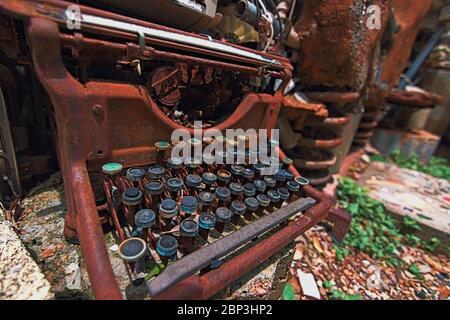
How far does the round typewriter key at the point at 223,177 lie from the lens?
117 centimetres

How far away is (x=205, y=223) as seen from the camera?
36.7 inches

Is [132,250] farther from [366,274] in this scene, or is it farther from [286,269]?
[366,274]

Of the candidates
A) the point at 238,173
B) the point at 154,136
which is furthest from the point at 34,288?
the point at 238,173

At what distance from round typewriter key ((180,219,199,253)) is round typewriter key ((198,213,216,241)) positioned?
42mm

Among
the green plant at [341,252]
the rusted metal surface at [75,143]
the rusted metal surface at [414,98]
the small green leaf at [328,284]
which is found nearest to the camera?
the rusted metal surface at [75,143]

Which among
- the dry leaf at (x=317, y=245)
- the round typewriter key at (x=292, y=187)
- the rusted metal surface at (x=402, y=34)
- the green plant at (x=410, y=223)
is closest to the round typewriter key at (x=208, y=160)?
the round typewriter key at (x=292, y=187)

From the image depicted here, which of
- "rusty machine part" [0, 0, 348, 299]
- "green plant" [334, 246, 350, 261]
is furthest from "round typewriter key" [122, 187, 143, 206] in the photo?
"green plant" [334, 246, 350, 261]

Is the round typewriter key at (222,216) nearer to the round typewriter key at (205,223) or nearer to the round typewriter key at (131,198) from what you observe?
the round typewriter key at (205,223)

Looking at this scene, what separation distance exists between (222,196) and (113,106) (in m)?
0.61

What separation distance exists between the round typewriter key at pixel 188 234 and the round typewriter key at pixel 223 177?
12.9 inches

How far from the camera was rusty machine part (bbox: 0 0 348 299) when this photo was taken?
0.71m

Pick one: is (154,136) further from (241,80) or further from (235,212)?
(241,80)
